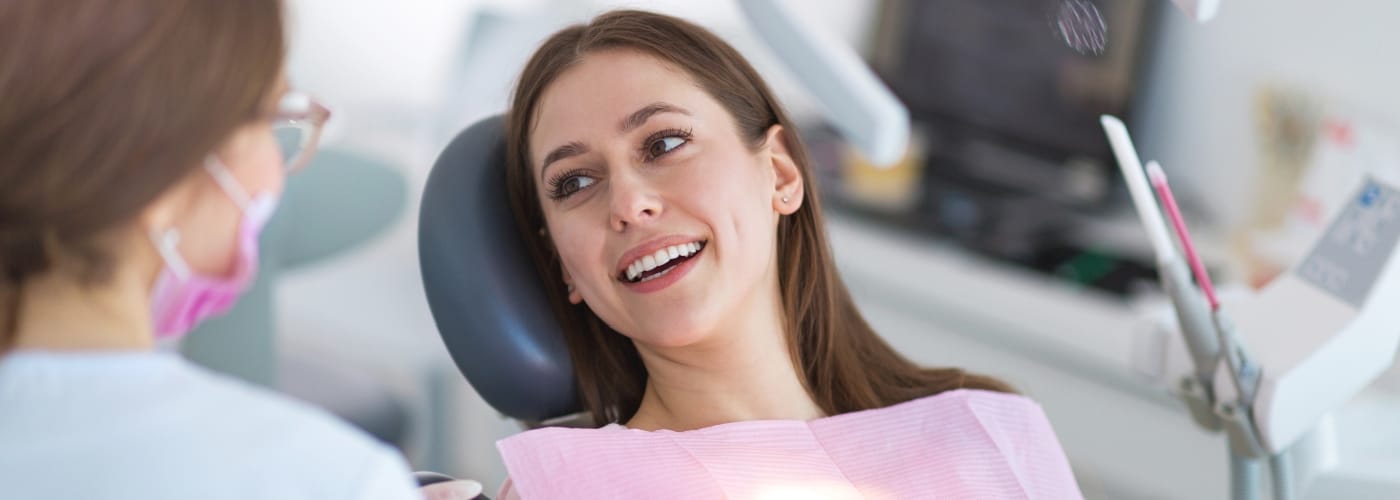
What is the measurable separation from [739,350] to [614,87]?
0.95 feet

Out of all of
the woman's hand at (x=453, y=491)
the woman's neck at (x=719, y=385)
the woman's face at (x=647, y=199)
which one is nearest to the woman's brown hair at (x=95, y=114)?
the woman's hand at (x=453, y=491)

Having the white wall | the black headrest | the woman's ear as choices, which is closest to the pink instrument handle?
the woman's ear

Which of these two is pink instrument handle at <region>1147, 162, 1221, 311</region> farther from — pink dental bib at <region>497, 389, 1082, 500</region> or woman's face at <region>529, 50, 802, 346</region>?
woman's face at <region>529, 50, 802, 346</region>

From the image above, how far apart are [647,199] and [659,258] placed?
0.06m

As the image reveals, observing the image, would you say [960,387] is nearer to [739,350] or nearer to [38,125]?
[739,350]

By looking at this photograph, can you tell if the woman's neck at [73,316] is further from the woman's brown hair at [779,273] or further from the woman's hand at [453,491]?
the woman's brown hair at [779,273]

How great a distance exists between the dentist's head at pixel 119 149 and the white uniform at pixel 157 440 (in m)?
0.03

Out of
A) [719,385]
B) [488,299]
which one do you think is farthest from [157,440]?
[719,385]

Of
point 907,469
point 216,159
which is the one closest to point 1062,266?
point 907,469

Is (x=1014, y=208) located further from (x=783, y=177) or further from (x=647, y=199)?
(x=647, y=199)

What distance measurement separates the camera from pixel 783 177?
143 cm

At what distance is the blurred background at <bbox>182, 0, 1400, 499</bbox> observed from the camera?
212 centimetres

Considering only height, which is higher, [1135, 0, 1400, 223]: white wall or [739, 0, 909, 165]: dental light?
[739, 0, 909, 165]: dental light

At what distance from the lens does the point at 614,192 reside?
129 cm
